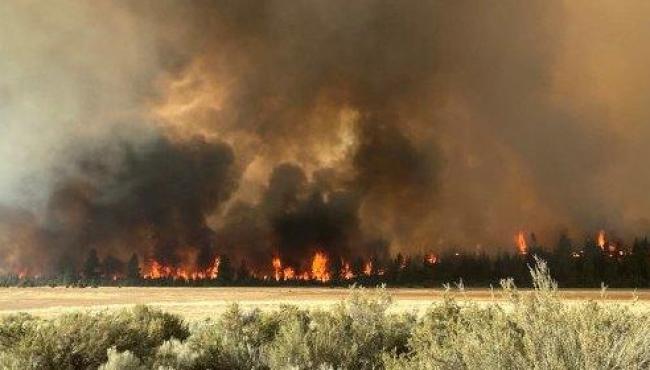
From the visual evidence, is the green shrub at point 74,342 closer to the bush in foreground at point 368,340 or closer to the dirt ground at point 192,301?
the bush in foreground at point 368,340

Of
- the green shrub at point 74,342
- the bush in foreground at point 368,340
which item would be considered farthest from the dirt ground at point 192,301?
the green shrub at point 74,342

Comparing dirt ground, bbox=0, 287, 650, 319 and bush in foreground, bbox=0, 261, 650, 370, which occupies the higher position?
bush in foreground, bbox=0, 261, 650, 370

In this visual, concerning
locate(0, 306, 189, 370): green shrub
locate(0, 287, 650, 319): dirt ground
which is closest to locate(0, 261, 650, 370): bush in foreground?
locate(0, 306, 189, 370): green shrub

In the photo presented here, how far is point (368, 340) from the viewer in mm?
15383

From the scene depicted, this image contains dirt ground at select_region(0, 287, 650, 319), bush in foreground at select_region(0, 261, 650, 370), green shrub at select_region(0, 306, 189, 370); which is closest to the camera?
bush in foreground at select_region(0, 261, 650, 370)

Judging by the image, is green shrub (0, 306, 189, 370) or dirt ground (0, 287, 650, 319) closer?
green shrub (0, 306, 189, 370)

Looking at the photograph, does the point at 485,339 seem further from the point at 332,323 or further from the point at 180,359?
the point at 180,359

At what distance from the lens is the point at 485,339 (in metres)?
7.75

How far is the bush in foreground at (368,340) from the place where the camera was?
7.29m

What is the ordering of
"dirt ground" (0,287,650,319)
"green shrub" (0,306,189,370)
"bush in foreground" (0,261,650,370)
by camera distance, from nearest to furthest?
"bush in foreground" (0,261,650,370)
"green shrub" (0,306,189,370)
"dirt ground" (0,287,650,319)

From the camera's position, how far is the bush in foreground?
7.29 m

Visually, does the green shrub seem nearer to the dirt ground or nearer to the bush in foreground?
the bush in foreground

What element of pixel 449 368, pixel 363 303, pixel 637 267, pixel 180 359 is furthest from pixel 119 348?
pixel 637 267

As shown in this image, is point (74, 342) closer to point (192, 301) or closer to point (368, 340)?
point (368, 340)
